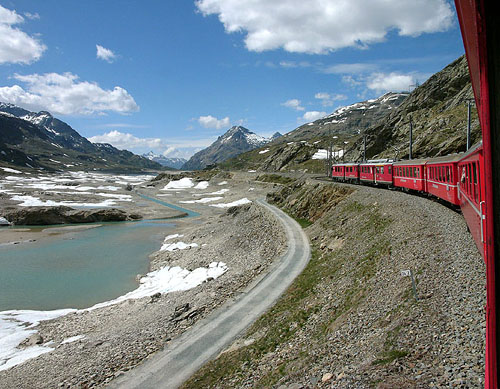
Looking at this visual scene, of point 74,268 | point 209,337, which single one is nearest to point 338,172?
point 74,268

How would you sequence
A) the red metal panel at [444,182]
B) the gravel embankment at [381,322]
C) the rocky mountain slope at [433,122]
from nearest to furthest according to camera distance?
the gravel embankment at [381,322], the red metal panel at [444,182], the rocky mountain slope at [433,122]

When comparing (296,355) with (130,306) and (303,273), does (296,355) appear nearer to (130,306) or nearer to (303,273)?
(303,273)

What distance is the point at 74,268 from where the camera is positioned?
37.3m

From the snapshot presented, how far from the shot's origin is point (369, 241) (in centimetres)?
2294

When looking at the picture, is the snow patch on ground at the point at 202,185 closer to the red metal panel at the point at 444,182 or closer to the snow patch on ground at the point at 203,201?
the snow patch on ground at the point at 203,201

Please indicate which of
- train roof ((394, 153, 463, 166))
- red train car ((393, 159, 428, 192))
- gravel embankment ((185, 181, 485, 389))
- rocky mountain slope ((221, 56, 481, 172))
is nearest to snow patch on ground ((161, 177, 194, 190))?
rocky mountain slope ((221, 56, 481, 172))

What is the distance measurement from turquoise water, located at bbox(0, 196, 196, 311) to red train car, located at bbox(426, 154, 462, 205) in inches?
1026

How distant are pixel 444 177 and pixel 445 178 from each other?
1.06ft

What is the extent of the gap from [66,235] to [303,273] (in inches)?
1888

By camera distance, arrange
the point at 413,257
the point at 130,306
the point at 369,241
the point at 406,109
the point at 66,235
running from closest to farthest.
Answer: the point at 413,257, the point at 369,241, the point at 130,306, the point at 66,235, the point at 406,109

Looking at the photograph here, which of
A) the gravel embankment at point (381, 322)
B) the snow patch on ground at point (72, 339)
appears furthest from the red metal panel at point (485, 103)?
the snow patch on ground at point (72, 339)

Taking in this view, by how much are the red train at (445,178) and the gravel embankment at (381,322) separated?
4.97ft

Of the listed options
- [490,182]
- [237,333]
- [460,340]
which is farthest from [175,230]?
[490,182]

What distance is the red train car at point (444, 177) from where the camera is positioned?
21.4 meters
